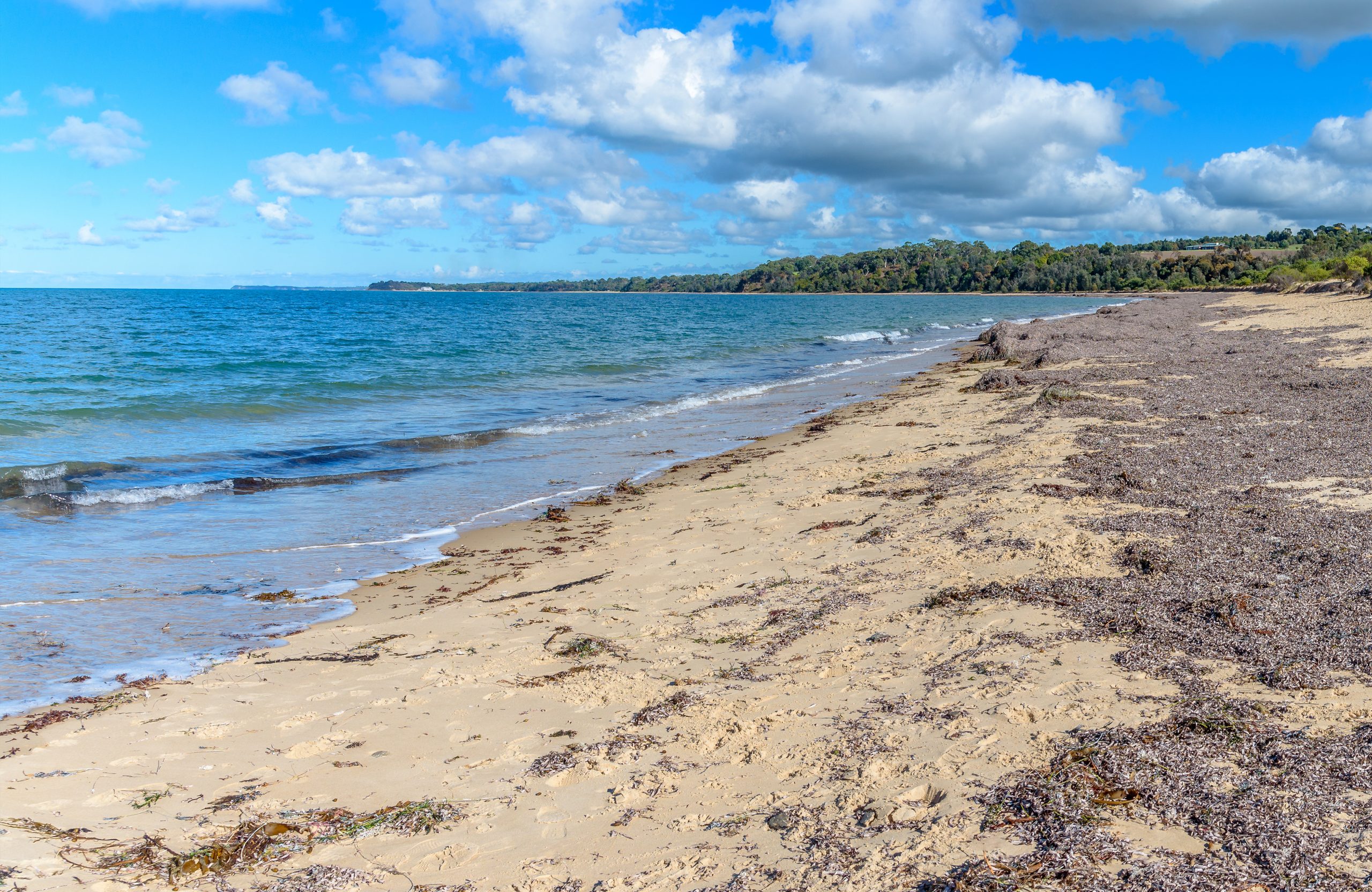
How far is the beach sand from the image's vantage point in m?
3.16

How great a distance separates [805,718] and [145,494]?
1130cm

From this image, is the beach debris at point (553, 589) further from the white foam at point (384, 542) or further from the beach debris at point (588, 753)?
the beach debris at point (588, 753)

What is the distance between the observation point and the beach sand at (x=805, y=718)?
124 inches

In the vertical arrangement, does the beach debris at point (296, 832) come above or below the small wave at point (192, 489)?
below

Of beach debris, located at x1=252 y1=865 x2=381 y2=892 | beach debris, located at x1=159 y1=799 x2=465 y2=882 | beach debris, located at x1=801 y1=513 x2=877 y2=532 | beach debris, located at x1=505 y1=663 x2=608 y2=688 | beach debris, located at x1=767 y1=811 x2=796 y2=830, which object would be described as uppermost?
beach debris, located at x1=801 y1=513 x2=877 y2=532

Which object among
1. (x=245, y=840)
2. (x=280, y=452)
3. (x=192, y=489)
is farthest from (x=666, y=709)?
(x=280, y=452)

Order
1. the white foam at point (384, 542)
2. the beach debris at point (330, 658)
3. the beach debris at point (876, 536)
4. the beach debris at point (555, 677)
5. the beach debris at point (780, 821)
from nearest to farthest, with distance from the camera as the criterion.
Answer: the beach debris at point (780, 821)
the beach debris at point (555, 677)
the beach debris at point (330, 658)
the beach debris at point (876, 536)
the white foam at point (384, 542)

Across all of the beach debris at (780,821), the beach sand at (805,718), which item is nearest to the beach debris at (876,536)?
the beach sand at (805,718)

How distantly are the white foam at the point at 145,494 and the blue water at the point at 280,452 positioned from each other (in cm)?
4

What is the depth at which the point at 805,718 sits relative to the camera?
4273mm

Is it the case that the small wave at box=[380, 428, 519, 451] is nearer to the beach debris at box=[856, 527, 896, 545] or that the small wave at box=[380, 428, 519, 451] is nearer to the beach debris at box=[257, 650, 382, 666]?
the beach debris at box=[257, 650, 382, 666]

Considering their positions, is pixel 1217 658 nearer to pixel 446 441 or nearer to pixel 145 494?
pixel 145 494

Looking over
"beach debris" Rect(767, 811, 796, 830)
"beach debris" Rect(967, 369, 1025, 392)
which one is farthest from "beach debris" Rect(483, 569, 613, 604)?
"beach debris" Rect(967, 369, 1025, 392)

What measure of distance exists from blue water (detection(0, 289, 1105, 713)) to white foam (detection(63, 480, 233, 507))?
0.13 ft
